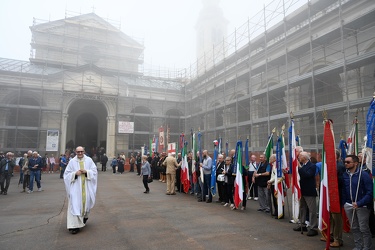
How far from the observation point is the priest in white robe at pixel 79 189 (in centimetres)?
573

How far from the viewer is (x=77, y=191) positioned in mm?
6035

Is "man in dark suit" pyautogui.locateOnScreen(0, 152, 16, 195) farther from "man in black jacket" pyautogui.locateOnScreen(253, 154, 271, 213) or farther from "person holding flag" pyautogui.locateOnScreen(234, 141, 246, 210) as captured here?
"man in black jacket" pyautogui.locateOnScreen(253, 154, 271, 213)

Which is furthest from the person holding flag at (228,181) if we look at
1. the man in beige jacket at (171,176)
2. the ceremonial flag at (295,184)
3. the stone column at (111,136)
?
the stone column at (111,136)

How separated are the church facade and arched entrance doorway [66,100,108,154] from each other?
12 centimetres

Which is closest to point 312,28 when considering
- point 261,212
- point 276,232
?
point 261,212

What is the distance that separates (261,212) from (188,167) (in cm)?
422

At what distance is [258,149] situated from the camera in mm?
18344

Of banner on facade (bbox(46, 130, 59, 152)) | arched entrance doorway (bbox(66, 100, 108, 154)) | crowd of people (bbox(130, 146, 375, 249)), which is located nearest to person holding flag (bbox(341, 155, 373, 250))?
crowd of people (bbox(130, 146, 375, 249))

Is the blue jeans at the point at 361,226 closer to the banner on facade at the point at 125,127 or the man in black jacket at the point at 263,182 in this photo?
the man in black jacket at the point at 263,182

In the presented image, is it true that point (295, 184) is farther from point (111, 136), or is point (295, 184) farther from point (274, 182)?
point (111, 136)

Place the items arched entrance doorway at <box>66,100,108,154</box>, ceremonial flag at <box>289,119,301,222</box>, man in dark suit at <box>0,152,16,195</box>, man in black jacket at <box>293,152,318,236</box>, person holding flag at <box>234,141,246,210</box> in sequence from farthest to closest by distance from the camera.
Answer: arched entrance doorway at <box>66,100,108,154</box> → man in dark suit at <box>0,152,16,195</box> → person holding flag at <box>234,141,246,210</box> → ceremonial flag at <box>289,119,301,222</box> → man in black jacket at <box>293,152,318,236</box>

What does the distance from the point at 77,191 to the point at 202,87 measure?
2302cm

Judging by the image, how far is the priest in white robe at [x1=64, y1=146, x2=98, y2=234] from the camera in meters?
5.73

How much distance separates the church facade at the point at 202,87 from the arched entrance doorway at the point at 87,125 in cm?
12
